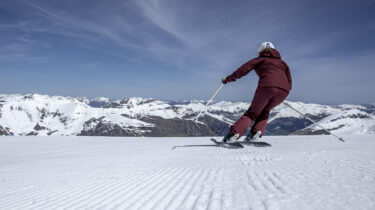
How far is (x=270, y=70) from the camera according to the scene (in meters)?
5.36

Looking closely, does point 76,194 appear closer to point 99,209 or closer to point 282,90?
point 99,209

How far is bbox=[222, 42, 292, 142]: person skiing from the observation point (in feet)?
17.4

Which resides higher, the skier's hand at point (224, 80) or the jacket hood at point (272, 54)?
the jacket hood at point (272, 54)

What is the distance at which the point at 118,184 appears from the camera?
8.79 ft

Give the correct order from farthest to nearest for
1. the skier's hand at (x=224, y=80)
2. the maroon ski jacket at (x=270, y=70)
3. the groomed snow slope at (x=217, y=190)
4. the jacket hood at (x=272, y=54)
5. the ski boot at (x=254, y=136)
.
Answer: the ski boot at (x=254, y=136) < the skier's hand at (x=224, y=80) < the jacket hood at (x=272, y=54) < the maroon ski jacket at (x=270, y=70) < the groomed snow slope at (x=217, y=190)

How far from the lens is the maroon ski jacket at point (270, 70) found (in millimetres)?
5297

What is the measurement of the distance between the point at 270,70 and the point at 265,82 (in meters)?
0.33

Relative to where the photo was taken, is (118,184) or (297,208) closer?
(297,208)

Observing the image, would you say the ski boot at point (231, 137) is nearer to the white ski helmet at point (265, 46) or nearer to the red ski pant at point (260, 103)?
the red ski pant at point (260, 103)

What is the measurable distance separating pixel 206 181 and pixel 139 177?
986mm

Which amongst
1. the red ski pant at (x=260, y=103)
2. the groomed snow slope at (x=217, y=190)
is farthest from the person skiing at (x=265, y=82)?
the groomed snow slope at (x=217, y=190)

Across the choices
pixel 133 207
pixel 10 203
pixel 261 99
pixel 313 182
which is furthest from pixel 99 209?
pixel 261 99

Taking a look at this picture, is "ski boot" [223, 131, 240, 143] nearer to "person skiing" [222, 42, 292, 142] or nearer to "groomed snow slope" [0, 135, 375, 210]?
"person skiing" [222, 42, 292, 142]

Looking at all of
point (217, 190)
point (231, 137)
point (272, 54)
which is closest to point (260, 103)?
point (231, 137)
